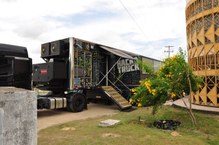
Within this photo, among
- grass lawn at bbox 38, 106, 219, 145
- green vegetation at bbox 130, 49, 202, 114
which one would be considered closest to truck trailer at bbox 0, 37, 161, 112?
green vegetation at bbox 130, 49, 202, 114

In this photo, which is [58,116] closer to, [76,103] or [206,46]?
[76,103]

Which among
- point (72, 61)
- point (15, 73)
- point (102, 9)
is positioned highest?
point (102, 9)

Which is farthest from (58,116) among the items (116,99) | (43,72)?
(116,99)

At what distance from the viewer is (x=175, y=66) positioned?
310 inches

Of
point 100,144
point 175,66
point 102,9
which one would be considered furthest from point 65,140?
point 102,9

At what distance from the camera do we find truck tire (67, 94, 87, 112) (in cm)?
1106

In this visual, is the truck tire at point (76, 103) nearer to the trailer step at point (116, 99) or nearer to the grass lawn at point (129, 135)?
the trailer step at point (116, 99)

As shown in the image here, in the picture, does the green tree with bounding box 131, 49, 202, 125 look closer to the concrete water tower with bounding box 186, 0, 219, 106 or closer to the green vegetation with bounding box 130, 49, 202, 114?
the green vegetation with bounding box 130, 49, 202, 114

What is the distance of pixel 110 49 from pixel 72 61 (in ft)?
10.8

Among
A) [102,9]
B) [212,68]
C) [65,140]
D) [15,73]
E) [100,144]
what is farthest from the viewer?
[212,68]

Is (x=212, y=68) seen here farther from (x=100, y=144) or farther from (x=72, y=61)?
(x=100, y=144)

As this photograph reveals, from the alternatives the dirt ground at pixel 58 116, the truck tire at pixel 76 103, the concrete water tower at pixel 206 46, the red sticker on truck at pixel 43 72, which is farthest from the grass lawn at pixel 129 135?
the concrete water tower at pixel 206 46

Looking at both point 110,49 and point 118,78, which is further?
point 118,78

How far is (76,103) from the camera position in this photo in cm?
1142
